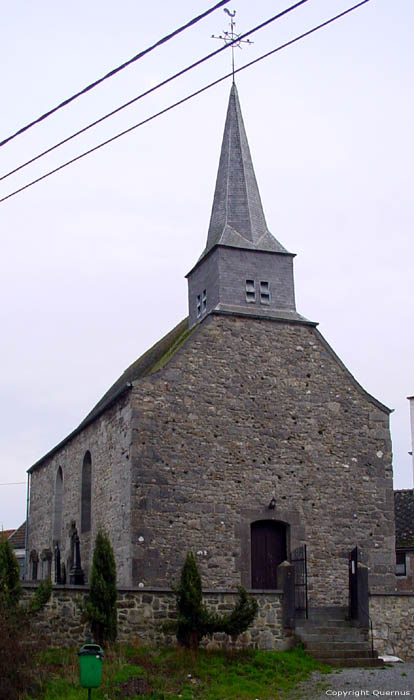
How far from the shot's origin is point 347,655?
18.2 metres

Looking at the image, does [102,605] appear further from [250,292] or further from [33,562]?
[33,562]

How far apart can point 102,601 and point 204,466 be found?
624cm

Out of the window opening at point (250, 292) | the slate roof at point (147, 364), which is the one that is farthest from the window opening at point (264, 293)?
the slate roof at point (147, 364)

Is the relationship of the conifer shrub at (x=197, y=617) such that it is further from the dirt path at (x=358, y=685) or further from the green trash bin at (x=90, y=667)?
the green trash bin at (x=90, y=667)

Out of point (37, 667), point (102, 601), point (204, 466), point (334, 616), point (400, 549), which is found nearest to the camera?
point (37, 667)

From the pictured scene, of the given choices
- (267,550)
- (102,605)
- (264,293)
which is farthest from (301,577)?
(264,293)

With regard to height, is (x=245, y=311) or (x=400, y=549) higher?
(x=245, y=311)

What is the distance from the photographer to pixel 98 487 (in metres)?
25.1

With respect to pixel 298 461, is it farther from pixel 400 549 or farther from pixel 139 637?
pixel 400 549

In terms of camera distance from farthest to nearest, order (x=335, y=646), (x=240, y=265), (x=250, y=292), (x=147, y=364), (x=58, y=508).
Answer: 1. (x=58, y=508)
2. (x=147, y=364)
3. (x=240, y=265)
4. (x=250, y=292)
5. (x=335, y=646)

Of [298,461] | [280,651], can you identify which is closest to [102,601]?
[280,651]

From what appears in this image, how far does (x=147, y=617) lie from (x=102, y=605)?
109cm

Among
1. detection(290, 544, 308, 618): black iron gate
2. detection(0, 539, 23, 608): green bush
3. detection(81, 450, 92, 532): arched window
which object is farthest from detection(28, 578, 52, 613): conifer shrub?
detection(81, 450, 92, 532): arched window

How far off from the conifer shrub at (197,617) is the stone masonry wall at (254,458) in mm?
3642
